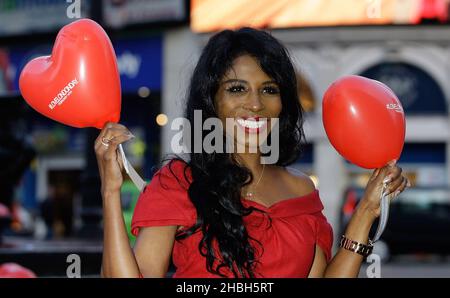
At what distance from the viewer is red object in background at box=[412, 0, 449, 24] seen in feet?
56.3

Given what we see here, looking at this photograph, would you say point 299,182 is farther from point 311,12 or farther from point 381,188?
point 311,12

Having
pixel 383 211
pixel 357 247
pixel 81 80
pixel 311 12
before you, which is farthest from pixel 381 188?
pixel 311 12

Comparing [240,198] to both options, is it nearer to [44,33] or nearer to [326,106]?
[326,106]

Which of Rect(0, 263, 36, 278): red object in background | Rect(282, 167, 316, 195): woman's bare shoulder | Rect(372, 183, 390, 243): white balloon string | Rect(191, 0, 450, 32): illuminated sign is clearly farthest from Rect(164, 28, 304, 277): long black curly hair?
Rect(191, 0, 450, 32): illuminated sign

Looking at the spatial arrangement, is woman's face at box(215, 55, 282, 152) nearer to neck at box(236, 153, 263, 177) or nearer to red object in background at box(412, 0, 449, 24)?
neck at box(236, 153, 263, 177)

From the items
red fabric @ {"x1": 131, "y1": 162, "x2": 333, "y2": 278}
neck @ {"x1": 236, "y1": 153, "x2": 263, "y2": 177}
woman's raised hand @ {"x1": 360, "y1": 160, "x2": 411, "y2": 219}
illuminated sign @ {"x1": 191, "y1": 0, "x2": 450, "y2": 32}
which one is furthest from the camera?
illuminated sign @ {"x1": 191, "y1": 0, "x2": 450, "y2": 32}

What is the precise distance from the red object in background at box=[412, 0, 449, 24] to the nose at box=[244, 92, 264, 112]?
15851 mm

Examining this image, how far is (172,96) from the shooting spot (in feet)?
58.5

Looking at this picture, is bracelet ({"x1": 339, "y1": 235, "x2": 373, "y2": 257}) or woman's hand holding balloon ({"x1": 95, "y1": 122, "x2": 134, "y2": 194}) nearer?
woman's hand holding balloon ({"x1": 95, "y1": 122, "x2": 134, "y2": 194})

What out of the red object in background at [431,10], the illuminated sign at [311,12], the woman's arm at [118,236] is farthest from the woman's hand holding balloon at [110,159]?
the red object in background at [431,10]

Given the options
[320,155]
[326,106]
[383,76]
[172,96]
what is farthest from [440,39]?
[326,106]

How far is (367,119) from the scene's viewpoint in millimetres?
2203

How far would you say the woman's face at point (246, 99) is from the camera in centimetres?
215

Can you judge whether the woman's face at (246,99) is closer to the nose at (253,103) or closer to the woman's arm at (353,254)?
the nose at (253,103)
